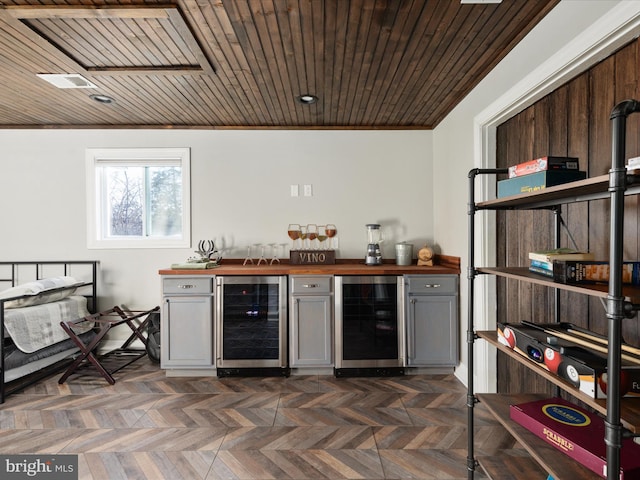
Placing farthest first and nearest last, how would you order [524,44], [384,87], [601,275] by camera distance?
[384,87]
[524,44]
[601,275]

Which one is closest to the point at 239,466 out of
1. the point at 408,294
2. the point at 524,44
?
the point at 408,294

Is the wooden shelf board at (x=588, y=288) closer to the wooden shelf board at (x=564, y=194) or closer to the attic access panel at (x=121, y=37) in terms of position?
the wooden shelf board at (x=564, y=194)

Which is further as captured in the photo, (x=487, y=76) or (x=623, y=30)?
(x=487, y=76)

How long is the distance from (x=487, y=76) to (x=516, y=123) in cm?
41

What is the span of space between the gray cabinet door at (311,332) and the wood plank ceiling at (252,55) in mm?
1785

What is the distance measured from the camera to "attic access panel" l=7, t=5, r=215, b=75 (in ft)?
6.11

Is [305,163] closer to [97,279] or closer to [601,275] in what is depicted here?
[97,279]

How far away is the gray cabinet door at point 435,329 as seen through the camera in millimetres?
3096

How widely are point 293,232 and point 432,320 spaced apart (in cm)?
156

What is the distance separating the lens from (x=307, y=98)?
299 centimetres

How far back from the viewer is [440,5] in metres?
1.81

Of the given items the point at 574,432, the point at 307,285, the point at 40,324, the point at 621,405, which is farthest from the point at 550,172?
the point at 40,324

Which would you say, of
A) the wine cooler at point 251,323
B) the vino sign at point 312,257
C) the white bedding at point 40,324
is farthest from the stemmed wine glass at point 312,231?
the white bedding at point 40,324

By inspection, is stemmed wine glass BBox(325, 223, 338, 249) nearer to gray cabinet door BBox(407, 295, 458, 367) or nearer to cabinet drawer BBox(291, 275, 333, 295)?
cabinet drawer BBox(291, 275, 333, 295)
